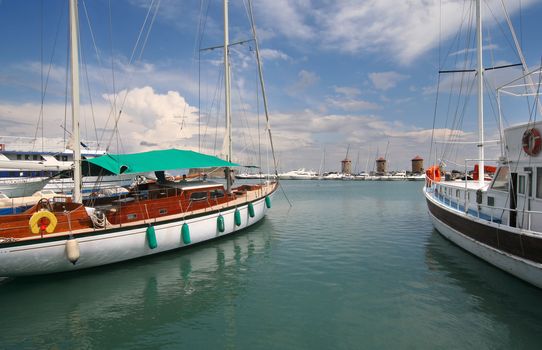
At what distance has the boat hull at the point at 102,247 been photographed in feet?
30.1

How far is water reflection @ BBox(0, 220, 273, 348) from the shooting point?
681cm

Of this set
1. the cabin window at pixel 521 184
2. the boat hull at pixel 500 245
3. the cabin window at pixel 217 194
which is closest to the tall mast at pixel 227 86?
the cabin window at pixel 217 194

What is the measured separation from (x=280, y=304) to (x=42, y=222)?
767cm

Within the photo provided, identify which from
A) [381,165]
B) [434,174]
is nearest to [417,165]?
[381,165]

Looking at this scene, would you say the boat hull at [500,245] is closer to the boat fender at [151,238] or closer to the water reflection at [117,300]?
the water reflection at [117,300]

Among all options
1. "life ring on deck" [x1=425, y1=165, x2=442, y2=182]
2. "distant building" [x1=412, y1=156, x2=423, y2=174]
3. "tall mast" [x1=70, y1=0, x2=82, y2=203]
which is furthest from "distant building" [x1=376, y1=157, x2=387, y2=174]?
"tall mast" [x1=70, y1=0, x2=82, y2=203]

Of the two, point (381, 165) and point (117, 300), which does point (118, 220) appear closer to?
point (117, 300)

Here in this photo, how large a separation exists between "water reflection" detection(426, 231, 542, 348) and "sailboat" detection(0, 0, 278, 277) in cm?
932

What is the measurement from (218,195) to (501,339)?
12675 millimetres

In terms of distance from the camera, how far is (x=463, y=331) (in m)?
6.75

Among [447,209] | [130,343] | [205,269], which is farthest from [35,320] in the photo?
[447,209]

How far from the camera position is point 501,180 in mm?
11367

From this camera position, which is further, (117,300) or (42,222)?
(42,222)

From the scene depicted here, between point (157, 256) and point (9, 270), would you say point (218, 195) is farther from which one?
point (9, 270)
